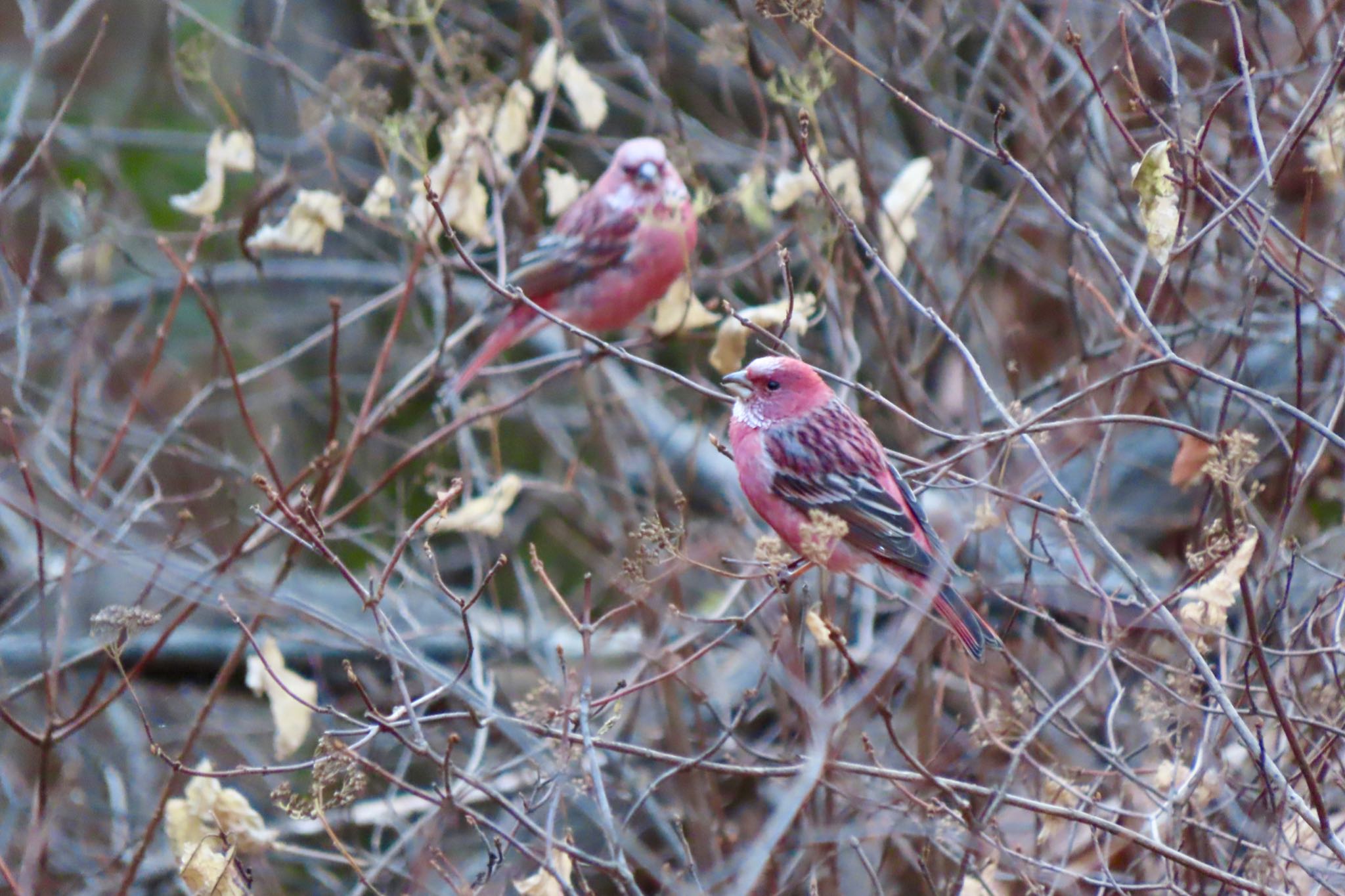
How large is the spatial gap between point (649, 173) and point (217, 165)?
1918 mm

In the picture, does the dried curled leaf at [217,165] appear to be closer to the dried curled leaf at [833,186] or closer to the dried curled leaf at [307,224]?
the dried curled leaf at [307,224]

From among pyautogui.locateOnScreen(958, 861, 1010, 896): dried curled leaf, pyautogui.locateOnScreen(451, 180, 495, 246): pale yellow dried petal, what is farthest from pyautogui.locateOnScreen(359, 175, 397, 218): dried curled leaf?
pyautogui.locateOnScreen(958, 861, 1010, 896): dried curled leaf

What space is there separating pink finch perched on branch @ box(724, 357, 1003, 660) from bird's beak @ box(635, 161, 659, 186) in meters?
1.97

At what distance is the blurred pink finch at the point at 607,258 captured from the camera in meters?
6.05

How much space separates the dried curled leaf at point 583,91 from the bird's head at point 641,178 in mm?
577

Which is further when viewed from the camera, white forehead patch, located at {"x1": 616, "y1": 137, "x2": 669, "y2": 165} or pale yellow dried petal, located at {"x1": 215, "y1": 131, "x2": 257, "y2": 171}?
white forehead patch, located at {"x1": 616, "y1": 137, "x2": 669, "y2": 165}

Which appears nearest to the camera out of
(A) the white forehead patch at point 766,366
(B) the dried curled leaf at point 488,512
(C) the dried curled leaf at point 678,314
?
(A) the white forehead patch at point 766,366

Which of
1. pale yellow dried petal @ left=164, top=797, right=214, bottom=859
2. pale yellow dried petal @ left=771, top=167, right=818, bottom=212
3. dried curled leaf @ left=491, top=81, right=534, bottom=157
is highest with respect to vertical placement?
dried curled leaf @ left=491, top=81, right=534, bottom=157

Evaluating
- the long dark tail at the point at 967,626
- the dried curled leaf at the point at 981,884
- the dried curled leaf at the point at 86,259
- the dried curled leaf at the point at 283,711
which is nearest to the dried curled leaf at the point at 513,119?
the dried curled leaf at the point at 86,259

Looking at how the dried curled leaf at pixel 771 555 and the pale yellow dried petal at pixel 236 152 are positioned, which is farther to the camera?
the pale yellow dried petal at pixel 236 152

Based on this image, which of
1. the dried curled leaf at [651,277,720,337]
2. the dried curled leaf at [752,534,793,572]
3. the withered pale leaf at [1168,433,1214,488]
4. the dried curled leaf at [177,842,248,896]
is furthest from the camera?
the dried curled leaf at [651,277,720,337]

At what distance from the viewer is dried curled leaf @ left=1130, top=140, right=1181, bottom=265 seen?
300cm

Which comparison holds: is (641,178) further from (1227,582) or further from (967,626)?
(1227,582)

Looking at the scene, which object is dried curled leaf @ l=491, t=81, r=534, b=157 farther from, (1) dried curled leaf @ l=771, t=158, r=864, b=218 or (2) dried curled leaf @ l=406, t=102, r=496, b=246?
(1) dried curled leaf @ l=771, t=158, r=864, b=218
